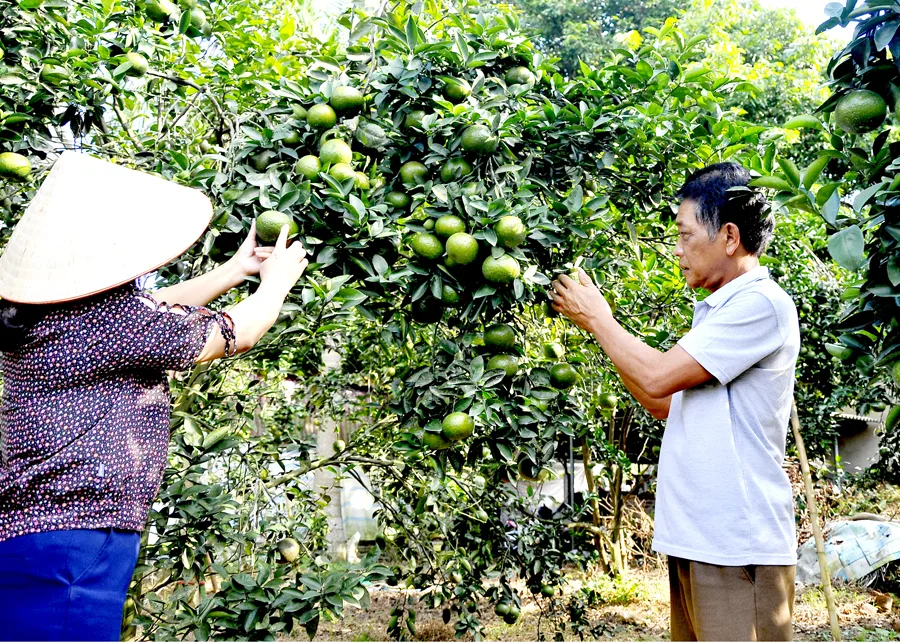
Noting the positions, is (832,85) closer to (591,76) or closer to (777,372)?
(777,372)

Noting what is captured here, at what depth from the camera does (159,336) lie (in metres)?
1.46

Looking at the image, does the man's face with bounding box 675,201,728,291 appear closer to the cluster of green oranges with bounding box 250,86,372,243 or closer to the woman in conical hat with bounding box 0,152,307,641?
the cluster of green oranges with bounding box 250,86,372,243

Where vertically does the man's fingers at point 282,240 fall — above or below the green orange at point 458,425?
above

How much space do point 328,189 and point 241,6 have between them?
1.51m

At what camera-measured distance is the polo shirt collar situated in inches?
74.7

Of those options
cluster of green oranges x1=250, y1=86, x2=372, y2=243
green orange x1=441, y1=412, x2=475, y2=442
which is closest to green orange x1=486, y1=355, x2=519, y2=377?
green orange x1=441, y1=412, x2=475, y2=442

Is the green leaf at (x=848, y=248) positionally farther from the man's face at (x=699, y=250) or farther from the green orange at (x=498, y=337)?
the green orange at (x=498, y=337)

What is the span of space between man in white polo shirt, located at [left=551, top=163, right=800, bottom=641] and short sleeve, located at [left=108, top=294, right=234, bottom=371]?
41.9 inches

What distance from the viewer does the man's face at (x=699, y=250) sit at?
196 cm

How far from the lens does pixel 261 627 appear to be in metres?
2.35

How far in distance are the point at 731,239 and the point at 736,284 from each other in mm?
131

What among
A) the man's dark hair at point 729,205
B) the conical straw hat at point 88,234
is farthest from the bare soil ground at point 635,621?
the conical straw hat at point 88,234

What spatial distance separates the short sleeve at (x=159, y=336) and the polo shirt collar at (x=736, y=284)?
50.3 inches

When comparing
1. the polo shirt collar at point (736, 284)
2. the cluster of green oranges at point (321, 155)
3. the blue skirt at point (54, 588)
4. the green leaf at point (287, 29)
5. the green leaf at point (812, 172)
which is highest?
the green leaf at point (287, 29)
